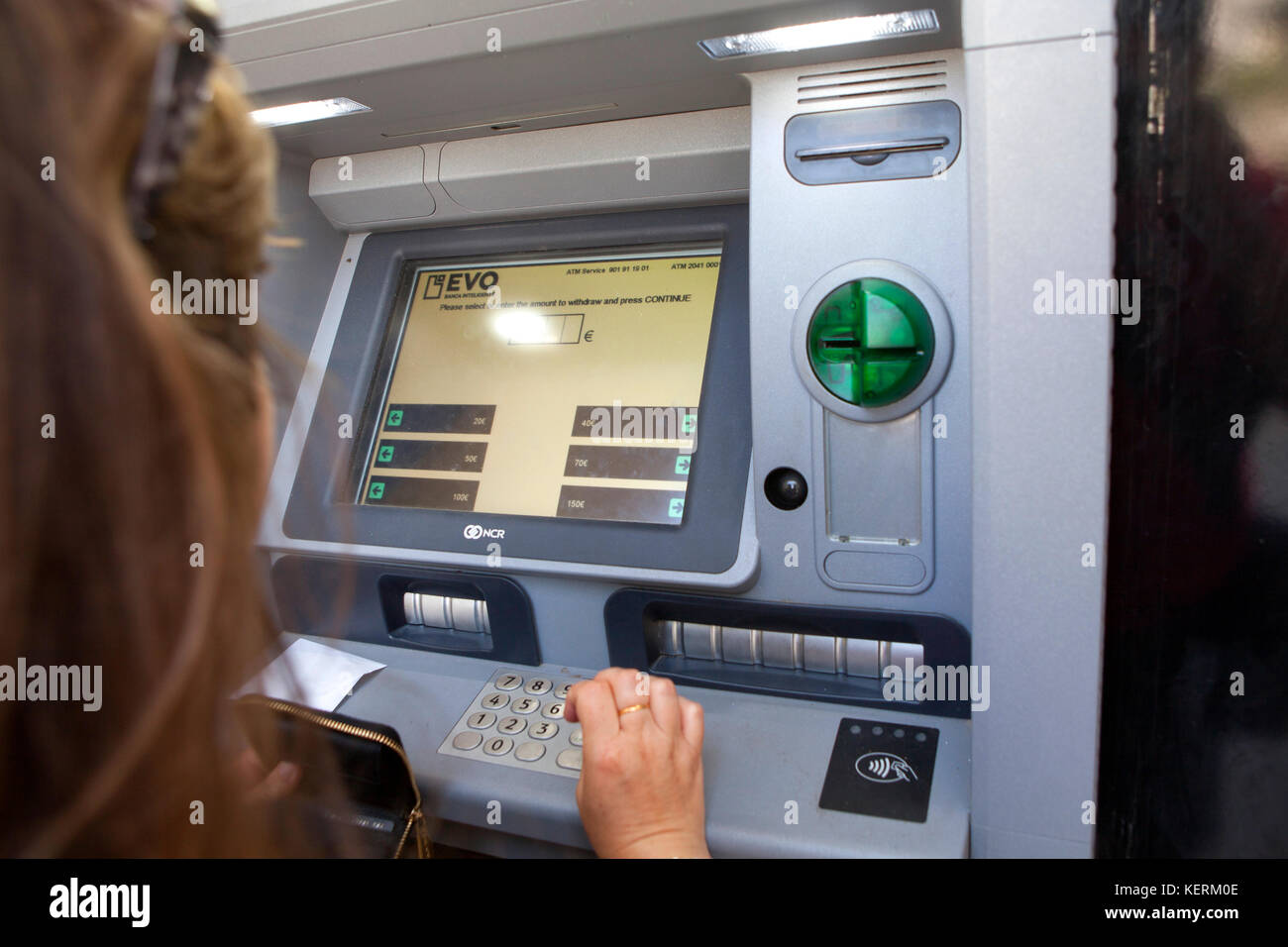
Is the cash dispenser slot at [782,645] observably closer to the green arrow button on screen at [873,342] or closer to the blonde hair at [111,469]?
the green arrow button on screen at [873,342]

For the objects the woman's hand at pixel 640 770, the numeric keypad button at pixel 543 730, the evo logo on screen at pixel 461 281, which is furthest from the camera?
the evo logo on screen at pixel 461 281

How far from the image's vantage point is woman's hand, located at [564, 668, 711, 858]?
3.44 ft

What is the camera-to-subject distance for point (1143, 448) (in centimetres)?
87

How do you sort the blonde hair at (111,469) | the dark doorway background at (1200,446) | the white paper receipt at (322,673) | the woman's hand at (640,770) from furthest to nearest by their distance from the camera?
the white paper receipt at (322,673), the woman's hand at (640,770), the dark doorway background at (1200,446), the blonde hair at (111,469)

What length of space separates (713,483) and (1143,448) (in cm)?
67

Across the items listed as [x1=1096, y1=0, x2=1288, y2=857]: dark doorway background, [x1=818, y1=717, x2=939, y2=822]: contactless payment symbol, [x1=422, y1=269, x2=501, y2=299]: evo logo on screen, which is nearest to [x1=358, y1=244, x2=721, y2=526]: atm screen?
[x1=422, y1=269, x2=501, y2=299]: evo logo on screen

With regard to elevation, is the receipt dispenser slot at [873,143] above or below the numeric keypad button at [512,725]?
above

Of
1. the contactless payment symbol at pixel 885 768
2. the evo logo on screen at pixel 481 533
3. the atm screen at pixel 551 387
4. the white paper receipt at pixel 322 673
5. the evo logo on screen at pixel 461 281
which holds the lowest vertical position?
the contactless payment symbol at pixel 885 768

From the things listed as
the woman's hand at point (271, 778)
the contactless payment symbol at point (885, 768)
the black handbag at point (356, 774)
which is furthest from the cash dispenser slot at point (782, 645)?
the woman's hand at point (271, 778)

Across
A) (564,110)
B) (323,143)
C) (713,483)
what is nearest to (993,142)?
(713,483)

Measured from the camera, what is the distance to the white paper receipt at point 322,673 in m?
1.44

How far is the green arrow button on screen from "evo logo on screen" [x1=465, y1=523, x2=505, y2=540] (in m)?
0.67

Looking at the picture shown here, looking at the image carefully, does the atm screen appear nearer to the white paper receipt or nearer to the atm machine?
the atm machine

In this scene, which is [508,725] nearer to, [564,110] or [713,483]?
[713,483]
